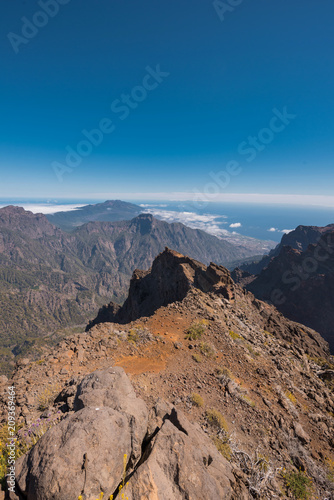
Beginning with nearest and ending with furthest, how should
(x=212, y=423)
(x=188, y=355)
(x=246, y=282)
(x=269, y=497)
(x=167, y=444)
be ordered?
(x=167, y=444) < (x=269, y=497) < (x=212, y=423) < (x=188, y=355) < (x=246, y=282)

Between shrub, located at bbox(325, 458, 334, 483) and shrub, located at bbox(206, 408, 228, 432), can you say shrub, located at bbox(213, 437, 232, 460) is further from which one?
shrub, located at bbox(325, 458, 334, 483)

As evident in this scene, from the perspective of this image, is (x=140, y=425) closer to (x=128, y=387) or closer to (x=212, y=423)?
(x=128, y=387)

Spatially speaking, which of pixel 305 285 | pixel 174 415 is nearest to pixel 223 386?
pixel 174 415

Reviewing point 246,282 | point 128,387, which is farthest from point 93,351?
point 246,282

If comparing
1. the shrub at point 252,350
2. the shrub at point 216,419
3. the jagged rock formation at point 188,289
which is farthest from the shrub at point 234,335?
the jagged rock formation at point 188,289

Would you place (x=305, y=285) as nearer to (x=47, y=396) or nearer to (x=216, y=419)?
(x=216, y=419)

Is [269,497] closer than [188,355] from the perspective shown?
Yes
